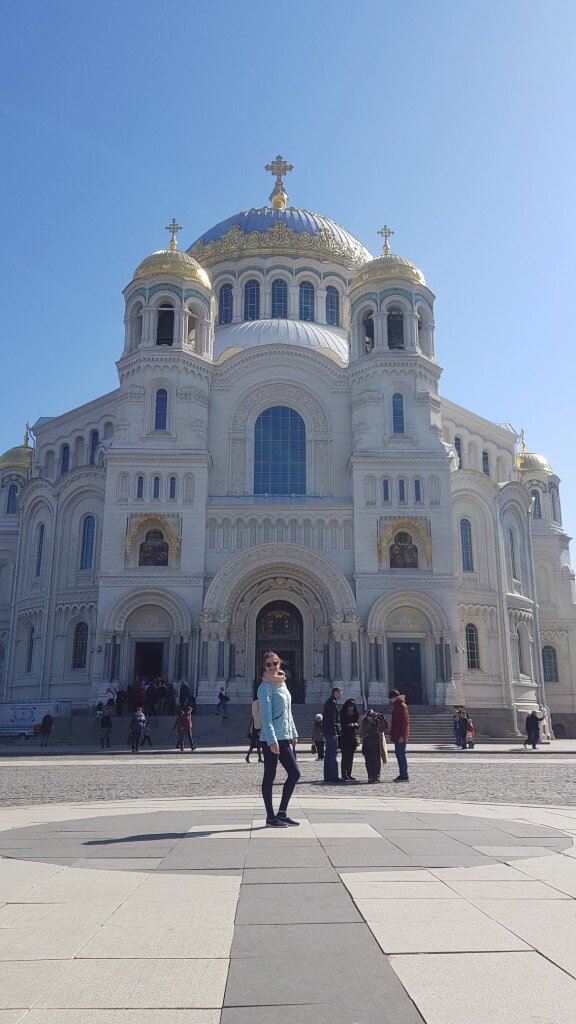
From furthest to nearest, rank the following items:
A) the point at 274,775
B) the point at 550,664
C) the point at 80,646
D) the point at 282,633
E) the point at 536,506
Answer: the point at 536,506, the point at 550,664, the point at 80,646, the point at 282,633, the point at 274,775

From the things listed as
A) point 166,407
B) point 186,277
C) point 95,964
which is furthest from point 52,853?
point 186,277

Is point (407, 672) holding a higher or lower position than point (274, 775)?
higher

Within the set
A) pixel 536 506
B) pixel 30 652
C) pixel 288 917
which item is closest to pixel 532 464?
pixel 536 506

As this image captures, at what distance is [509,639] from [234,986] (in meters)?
35.5

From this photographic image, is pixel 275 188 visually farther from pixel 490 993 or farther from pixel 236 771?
pixel 490 993

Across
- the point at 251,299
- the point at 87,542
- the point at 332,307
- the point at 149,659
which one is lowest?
the point at 149,659

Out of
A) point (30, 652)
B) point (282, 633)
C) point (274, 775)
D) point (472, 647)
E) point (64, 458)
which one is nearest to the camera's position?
point (274, 775)

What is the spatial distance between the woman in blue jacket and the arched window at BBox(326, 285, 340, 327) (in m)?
41.4

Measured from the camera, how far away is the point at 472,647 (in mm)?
37031

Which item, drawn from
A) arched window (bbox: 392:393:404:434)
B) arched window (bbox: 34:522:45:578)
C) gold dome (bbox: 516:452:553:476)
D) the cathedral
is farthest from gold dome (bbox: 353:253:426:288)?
arched window (bbox: 34:522:45:578)

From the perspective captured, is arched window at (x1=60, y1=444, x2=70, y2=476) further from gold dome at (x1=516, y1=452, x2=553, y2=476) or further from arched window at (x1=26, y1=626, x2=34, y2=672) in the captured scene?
gold dome at (x1=516, y1=452, x2=553, y2=476)

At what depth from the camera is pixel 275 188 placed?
54219 millimetres

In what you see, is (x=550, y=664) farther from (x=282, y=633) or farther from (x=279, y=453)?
(x=279, y=453)

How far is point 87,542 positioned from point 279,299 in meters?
18.1
